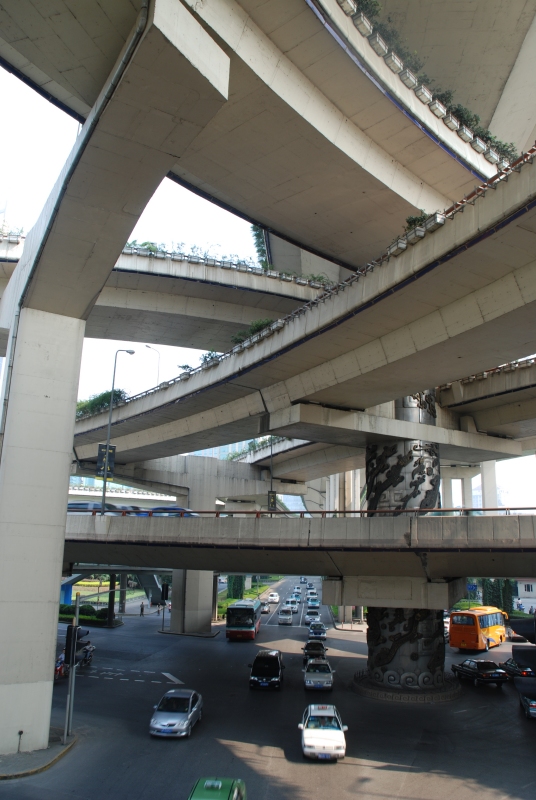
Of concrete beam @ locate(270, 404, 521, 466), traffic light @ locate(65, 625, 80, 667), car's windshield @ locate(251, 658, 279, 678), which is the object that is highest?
concrete beam @ locate(270, 404, 521, 466)

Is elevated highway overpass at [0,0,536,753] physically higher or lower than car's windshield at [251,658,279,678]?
higher

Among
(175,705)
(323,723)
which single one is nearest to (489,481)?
(323,723)

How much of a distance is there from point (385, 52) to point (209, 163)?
635cm

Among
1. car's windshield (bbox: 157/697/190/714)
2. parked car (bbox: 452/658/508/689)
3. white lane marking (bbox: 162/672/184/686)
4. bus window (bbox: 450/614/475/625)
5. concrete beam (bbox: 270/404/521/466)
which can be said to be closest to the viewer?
car's windshield (bbox: 157/697/190/714)

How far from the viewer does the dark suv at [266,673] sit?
24.0m

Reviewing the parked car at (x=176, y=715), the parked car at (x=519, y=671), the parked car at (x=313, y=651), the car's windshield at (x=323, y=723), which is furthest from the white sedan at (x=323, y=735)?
the parked car at (x=313, y=651)

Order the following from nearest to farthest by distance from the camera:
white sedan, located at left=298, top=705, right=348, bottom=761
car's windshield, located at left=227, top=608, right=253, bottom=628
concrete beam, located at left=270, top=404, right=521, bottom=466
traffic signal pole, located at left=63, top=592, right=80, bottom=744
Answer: white sedan, located at left=298, top=705, right=348, bottom=761
traffic signal pole, located at left=63, top=592, right=80, bottom=744
concrete beam, located at left=270, top=404, right=521, bottom=466
car's windshield, located at left=227, top=608, right=253, bottom=628

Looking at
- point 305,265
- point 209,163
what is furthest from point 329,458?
point 209,163

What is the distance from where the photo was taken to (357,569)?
21359 mm

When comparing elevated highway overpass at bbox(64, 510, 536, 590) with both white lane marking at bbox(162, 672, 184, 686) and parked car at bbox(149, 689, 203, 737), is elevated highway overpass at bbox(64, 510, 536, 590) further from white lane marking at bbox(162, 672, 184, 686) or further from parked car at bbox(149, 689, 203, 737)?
white lane marking at bbox(162, 672, 184, 686)

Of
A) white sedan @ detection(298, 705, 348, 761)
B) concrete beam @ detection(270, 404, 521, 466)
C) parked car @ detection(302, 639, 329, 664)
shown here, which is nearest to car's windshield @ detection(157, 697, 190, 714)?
white sedan @ detection(298, 705, 348, 761)

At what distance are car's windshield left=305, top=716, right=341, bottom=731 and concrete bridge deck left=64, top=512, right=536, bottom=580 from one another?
5199 mm

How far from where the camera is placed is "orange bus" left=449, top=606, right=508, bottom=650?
1393 inches

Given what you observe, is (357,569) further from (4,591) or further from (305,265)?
(305,265)
